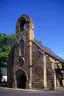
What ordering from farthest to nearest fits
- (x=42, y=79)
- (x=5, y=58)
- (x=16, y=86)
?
1. (x=5, y=58)
2. (x=16, y=86)
3. (x=42, y=79)

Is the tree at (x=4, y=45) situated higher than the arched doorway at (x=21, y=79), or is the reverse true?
the tree at (x=4, y=45)

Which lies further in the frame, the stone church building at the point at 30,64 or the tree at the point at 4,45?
the tree at the point at 4,45

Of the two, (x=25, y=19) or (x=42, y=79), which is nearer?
(x=42, y=79)

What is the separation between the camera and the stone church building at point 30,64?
32.0m

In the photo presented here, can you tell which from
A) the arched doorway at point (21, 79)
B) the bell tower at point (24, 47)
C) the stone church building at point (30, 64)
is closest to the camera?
the stone church building at point (30, 64)

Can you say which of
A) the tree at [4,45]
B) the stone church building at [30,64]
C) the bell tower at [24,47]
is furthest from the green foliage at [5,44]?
the bell tower at [24,47]

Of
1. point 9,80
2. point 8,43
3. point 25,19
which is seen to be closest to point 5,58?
point 8,43

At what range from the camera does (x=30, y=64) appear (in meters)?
33.4

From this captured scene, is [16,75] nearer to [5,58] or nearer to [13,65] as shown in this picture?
[13,65]

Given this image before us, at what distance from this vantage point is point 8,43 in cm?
4847

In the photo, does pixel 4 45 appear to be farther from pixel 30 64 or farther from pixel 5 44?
pixel 30 64

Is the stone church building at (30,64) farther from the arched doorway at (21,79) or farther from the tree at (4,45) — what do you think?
the tree at (4,45)

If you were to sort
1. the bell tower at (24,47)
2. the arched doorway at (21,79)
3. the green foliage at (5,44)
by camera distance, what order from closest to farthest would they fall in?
the bell tower at (24,47) < the arched doorway at (21,79) < the green foliage at (5,44)

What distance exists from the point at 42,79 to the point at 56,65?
3566 mm
